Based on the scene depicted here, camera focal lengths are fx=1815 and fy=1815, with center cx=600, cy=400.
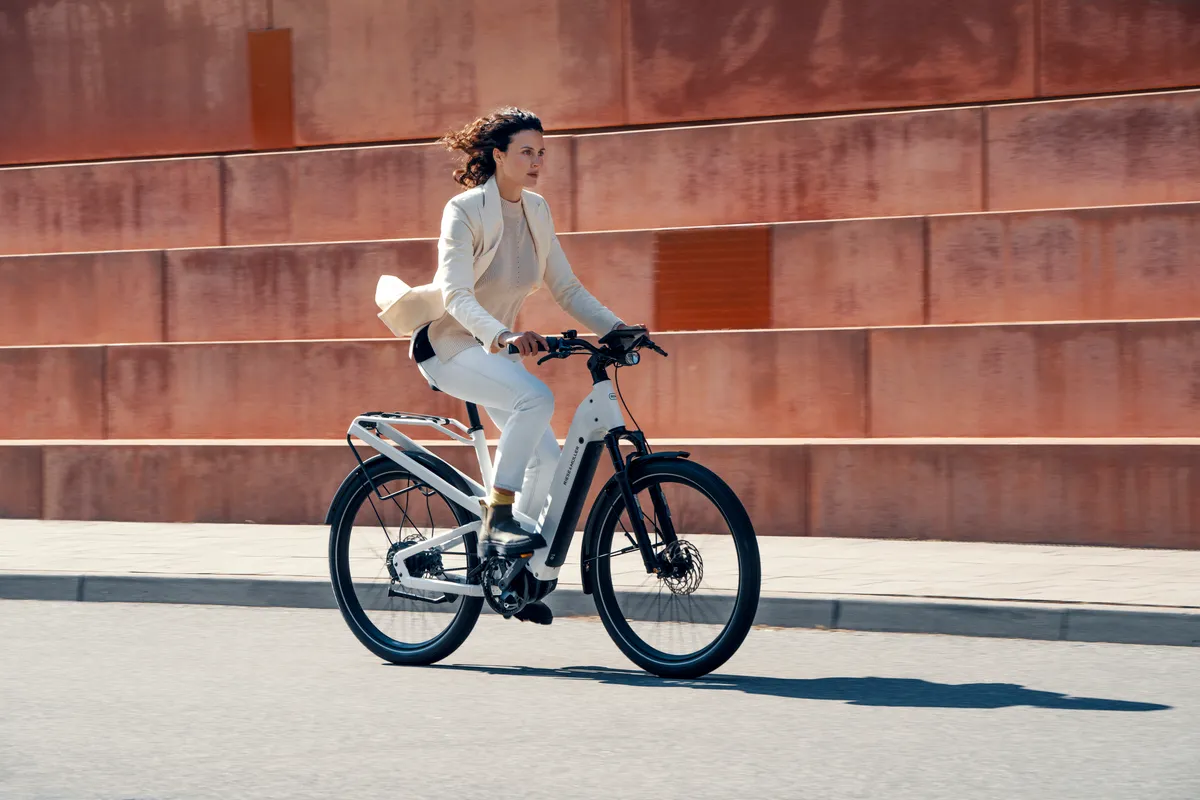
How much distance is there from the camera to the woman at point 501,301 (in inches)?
265

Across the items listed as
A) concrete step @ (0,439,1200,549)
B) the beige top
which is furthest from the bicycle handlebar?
concrete step @ (0,439,1200,549)

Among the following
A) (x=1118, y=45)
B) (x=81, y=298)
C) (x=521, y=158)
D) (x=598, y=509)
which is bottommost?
(x=598, y=509)

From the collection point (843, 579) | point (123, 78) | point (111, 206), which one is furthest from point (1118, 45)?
point (123, 78)

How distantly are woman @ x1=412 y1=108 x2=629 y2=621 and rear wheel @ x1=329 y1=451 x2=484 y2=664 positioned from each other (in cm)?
35

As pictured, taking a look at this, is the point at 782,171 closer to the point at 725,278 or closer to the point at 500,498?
the point at 725,278

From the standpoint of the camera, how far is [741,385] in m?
11.6

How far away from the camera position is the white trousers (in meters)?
6.71

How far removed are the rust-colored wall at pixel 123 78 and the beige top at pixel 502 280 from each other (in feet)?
26.2

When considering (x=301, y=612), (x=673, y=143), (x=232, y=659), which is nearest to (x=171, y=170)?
(x=673, y=143)

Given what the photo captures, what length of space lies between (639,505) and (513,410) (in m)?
0.60

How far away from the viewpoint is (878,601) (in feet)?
25.9

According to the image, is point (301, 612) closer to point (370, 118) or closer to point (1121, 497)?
point (1121, 497)

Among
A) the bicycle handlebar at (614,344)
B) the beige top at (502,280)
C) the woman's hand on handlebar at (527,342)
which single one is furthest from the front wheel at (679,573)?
the beige top at (502,280)

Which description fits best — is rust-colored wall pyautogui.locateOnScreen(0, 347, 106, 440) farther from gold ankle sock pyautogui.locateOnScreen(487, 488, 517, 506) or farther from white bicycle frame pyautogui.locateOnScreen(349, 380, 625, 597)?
gold ankle sock pyautogui.locateOnScreen(487, 488, 517, 506)
